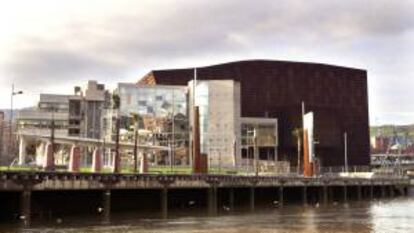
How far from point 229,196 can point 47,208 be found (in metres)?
30.7

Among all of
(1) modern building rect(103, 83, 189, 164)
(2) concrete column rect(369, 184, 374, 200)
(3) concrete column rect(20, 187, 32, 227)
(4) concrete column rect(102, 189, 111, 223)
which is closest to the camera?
(3) concrete column rect(20, 187, 32, 227)

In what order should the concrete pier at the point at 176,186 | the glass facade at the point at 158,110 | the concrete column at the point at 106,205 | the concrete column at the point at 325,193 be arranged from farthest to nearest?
the glass facade at the point at 158,110 < the concrete column at the point at 325,193 < the concrete column at the point at 106,205 < the concrete pier at the point at 176,186

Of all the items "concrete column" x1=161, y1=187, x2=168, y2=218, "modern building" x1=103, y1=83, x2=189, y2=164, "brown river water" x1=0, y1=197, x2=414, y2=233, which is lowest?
"brown river water" x1=0, y1=197, x2=414, y2=233

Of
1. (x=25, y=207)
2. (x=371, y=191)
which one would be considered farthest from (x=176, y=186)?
(x=371, y=191)

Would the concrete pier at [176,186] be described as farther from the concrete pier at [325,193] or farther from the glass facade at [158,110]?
the glass facade at [158,110]

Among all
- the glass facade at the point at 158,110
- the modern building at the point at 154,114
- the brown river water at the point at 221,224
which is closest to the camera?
the brown river water at the point at 221,224

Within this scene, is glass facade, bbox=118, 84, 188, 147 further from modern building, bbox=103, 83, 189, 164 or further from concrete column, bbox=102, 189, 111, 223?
concrete column, bbox=102, 189, 111, 223

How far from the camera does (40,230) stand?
51.8 metres

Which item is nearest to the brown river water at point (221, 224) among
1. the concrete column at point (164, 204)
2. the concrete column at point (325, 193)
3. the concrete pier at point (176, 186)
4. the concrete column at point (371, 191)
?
the concrete column at point (164, 204)

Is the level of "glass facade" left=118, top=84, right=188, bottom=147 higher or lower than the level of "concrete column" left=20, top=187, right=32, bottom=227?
higher

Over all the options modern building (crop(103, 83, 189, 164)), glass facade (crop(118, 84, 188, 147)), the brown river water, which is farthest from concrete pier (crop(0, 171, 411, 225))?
glass facade (crop(118, 84, 188, 147))

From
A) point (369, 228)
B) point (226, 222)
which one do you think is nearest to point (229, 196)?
point (226, 222)

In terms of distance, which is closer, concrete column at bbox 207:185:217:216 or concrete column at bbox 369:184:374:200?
concrete column at bbox 207:185:217:216

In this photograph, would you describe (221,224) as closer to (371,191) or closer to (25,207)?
(25,207)
